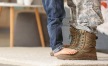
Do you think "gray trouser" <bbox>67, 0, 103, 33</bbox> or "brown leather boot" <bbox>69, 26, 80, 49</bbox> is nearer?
"gray trouser" <bbox>67, 0, 103, 33</bbox>

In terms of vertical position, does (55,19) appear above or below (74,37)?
above

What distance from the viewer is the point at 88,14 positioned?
1.26 meters

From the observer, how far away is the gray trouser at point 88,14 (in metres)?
1.25

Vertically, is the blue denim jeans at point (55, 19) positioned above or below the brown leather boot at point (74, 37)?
above

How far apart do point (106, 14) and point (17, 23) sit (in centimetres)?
109

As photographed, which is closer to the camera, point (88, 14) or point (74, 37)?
point (88, 14)

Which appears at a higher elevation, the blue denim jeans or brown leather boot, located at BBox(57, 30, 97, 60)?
the blue denim jeans

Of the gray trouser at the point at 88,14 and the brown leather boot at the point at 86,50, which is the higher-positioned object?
the gray trouser at the point at 88,14

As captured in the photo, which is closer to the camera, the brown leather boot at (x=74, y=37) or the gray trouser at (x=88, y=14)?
the gray trouser at (x=88, y=14)

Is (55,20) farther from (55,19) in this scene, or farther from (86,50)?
(86,50)

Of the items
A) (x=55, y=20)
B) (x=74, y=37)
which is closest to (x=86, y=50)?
(x=74, y=37)

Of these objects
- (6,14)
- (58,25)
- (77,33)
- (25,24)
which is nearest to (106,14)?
(77,33)

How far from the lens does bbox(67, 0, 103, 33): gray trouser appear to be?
4.11 feet

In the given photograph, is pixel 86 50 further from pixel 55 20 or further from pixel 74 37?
pixel 55 20
